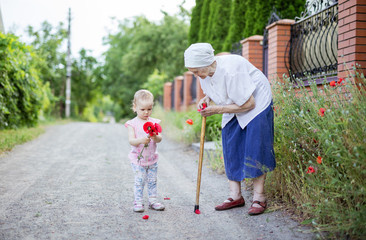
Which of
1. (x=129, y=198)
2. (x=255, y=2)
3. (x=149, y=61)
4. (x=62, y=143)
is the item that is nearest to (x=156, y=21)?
(x=149, y=61)

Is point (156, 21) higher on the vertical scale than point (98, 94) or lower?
higher

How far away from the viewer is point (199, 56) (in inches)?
135

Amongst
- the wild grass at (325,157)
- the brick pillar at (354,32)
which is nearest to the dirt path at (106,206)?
the wild grass at (325,157)

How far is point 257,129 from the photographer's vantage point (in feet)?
11.5

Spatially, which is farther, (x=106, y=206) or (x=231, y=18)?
(x=231, y=18)

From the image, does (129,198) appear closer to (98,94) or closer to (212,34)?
(212,34)

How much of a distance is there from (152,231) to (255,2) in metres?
8.91

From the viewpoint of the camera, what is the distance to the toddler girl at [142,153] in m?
3.75

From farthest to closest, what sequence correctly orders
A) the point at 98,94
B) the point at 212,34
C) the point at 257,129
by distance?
the point at 98,94
the point at 212,34
the point at 257,129

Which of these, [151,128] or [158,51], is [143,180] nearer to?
[151,128]

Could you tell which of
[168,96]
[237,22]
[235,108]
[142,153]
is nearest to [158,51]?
[168,96]

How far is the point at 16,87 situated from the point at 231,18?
7.40 m

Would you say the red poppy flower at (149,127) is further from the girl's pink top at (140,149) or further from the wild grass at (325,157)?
the wild grass at (325,157)

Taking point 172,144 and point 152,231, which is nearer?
point 152,231
